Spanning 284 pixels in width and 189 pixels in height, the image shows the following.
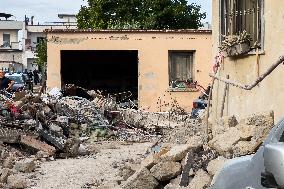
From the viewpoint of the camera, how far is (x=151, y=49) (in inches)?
998

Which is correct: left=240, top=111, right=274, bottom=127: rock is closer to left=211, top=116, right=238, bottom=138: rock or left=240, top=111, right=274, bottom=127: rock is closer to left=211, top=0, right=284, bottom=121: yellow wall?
left=211, top=0, right=284, bottom=121: yellow wall

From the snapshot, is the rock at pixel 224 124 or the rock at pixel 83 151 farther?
the rock at pixel 83 151

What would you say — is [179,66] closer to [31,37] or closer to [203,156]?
[203,156]

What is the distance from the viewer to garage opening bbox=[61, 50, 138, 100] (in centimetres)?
2898

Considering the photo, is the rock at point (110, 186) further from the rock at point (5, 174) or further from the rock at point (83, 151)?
the rock at point (83, 151)

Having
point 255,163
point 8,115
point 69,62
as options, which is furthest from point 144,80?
point 255,163

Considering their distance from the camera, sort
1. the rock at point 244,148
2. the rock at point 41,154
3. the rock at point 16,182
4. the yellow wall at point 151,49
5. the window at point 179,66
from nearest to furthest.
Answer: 1. the rock at point 244,148
2. the rock at point 16,182
3. the rock at point 41,154
4. the yellow wall at point 151,49
5. the window at point 179,66

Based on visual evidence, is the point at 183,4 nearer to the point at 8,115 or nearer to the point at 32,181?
the point at 8,115

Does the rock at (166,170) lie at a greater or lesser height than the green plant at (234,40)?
lesser

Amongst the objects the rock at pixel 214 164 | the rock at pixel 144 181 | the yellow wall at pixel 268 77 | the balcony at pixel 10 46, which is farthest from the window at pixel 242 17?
the balcony at pixel 10 46

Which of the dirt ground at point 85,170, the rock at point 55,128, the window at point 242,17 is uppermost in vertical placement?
the window at point 242,17

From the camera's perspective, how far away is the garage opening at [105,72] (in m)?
29.0

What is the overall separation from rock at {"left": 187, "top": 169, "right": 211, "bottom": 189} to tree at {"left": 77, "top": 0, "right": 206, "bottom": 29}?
30829 millimetres

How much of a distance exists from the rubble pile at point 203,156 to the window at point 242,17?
4.78ft
